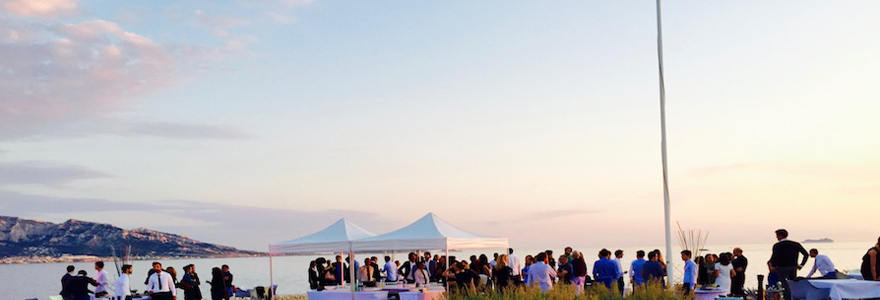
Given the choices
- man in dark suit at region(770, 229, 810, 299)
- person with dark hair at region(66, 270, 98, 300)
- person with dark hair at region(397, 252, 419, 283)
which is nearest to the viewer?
man in dark suit at region(770, 229, 810, 299)

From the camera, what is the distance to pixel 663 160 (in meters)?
21.4

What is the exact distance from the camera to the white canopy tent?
917 inches

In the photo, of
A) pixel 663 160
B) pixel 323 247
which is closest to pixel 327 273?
pixel 323 247

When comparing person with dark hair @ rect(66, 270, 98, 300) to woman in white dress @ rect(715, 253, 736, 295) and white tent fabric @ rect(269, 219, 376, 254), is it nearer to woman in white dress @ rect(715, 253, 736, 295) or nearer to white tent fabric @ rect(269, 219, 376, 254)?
white tent fabric @ rect(269, 219, 376, 254)

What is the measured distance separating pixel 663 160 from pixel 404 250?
6.57 m

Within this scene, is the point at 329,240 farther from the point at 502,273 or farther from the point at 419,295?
the point at 502,273

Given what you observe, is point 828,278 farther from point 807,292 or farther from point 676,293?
point 676,293

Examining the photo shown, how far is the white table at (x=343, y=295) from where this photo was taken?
2211cm

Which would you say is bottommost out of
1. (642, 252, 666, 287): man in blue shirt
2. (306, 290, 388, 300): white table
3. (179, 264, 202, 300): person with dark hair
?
(306, 290, 388, 300): white table

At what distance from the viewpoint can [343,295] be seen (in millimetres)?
22766

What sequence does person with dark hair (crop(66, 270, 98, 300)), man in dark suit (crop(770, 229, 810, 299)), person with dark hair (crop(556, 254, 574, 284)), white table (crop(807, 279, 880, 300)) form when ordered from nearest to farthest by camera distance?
white table (crop(807, 279, 880, 300))
man in dark suit (crop(770, 229, 810, 299))
person with dark hair (crop(66, 270, 98, 300))
person with dark hair (crop(556, 254, 574, 284))

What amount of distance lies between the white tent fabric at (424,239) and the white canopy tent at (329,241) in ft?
1.41

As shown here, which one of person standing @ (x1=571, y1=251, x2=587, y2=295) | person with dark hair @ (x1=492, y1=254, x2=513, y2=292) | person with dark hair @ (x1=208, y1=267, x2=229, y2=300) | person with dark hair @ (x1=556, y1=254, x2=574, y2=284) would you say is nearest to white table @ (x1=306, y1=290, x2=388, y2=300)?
person with dark hair @ (x1=208, y1=267, x2=229, y2=300)

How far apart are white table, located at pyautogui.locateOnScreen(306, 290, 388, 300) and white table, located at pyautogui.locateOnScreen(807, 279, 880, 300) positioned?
34.3ft
